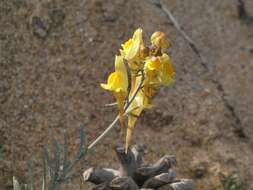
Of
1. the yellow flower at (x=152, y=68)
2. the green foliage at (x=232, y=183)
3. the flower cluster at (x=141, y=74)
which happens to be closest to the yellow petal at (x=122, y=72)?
the flower cluster at (x=141, y=74)

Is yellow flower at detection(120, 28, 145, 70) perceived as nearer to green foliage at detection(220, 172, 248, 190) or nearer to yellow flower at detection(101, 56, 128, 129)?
yellow flower at detection(101, 56, 128, 129)

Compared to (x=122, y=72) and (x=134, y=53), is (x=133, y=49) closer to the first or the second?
(x=134, y=53)

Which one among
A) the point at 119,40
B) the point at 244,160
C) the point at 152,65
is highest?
the point at 152,65

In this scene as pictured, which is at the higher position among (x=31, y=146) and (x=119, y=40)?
(x=119, y=40)

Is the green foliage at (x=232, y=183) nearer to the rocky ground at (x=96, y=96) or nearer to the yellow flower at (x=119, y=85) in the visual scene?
the rocky ground at (x=96, y=96)

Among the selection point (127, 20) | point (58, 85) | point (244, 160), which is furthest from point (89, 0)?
point (244, 160)

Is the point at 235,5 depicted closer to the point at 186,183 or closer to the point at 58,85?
the point at 58,85
